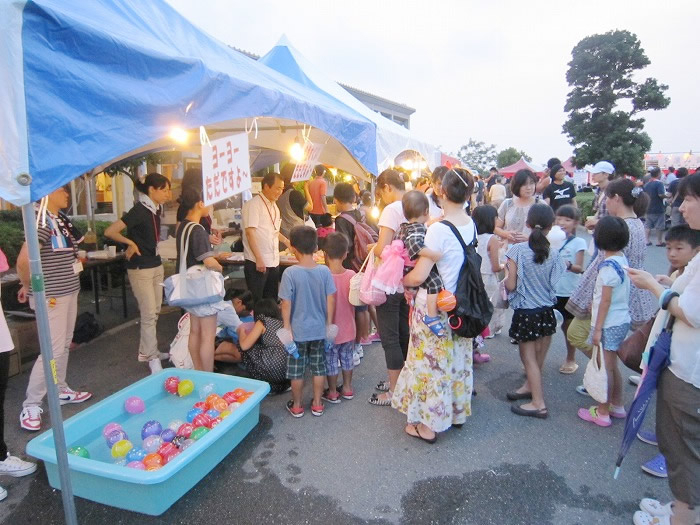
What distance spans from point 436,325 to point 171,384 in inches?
83.5

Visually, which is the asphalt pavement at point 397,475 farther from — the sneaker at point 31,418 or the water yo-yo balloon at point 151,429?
the water yo-yo balloon at point 151,429

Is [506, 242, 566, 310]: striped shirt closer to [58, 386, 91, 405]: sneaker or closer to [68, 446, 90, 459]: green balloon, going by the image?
[68, 446, 90, 459]: green balloon

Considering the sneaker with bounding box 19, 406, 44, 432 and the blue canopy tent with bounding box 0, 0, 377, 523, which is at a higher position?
the blue canopy tent with bounding box 0, 0, 377, 523

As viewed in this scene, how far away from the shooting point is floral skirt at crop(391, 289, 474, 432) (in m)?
2.90

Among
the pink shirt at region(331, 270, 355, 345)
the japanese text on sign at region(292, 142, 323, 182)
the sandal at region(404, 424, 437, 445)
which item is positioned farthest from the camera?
the japanese text on sign at region(292, 142, 323, 182)

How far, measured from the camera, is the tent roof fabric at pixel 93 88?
163 centimetres

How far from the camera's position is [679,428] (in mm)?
1979

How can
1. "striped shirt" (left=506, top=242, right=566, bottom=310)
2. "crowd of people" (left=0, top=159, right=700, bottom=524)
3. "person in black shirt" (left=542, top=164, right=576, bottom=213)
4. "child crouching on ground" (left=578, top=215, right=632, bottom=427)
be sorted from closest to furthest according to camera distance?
"crowd of people" (left=0, top=159, right=700, bottom=524)
"child crouching on ground" (left=578, top=215, right=632, bottom=427)
"striped shirt" (left=506, top=242, right=566, bottom=310)
"person in black shirt" (left=542, top=164, right=576, bottom=213)

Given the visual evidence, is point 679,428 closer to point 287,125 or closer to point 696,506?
point 696,506

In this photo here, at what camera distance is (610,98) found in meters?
21.2

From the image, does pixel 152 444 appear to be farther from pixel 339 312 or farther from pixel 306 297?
A: pixel 339 312

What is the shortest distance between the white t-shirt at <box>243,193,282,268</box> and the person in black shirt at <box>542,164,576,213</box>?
4.35 m

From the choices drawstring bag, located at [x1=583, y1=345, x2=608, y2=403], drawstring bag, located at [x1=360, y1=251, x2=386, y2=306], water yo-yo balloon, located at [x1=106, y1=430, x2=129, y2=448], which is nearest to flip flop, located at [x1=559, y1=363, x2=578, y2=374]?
drawstring bag, located at [x1=583, y1=345, x2=608, y2=403]

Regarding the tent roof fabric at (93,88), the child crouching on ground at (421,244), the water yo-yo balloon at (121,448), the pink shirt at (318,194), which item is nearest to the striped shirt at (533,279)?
the child crouching on ground at (421,244)
